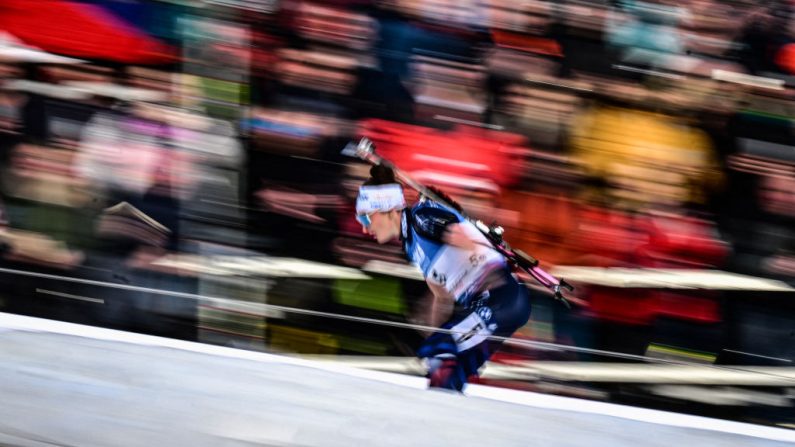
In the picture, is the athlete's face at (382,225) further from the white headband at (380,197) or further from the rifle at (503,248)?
the rifle at (503,248)

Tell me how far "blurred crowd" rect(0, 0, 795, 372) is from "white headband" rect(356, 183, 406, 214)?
0.27 feet

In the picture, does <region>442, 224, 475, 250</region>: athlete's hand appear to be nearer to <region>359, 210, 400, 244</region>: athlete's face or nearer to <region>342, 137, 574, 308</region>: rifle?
<region>342, 137, 574, 308</region>: rifle

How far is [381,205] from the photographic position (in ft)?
12.5

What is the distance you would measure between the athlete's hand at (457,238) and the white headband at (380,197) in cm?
23

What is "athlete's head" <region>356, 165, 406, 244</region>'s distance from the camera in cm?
379

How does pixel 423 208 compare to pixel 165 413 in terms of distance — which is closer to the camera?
pixel 165 413

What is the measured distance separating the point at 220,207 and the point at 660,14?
6.45 ft

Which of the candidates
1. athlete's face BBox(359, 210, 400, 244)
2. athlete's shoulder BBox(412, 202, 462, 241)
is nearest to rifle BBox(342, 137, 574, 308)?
athlete's shoulder BBox(412, 202, 462, 241)

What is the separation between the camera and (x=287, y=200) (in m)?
3.84

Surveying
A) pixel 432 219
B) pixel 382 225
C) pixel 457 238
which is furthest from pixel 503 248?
pixel 382 225

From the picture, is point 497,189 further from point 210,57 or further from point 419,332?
point 210,57

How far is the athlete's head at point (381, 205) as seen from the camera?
3795mm

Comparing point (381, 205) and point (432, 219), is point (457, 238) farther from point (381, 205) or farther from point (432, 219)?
point (381, 205)

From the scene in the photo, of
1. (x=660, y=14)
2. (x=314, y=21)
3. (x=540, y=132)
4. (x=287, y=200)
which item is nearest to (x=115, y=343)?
(x=287, y=200)
